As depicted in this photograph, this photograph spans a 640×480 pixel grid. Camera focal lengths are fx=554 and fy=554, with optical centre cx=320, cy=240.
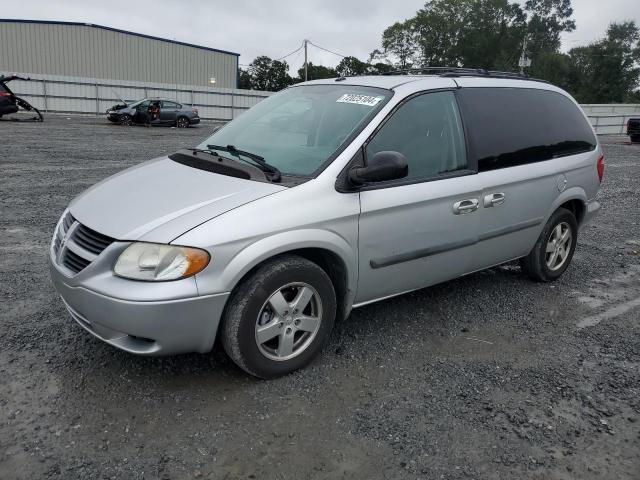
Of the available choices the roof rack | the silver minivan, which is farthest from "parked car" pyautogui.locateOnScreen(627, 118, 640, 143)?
the roof rack

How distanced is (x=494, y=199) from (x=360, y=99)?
1.24 metres

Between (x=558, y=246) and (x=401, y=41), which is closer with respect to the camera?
(x=558, y=246)

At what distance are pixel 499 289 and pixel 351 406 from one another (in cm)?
240

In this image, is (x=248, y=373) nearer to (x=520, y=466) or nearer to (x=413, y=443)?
(x=413, y=443)

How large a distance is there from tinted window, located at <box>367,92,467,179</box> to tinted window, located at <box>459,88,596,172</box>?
0.45 feet

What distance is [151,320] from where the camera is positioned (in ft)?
8.79

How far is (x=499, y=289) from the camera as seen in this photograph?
15.9ft

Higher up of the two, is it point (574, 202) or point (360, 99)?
point (360, 99)

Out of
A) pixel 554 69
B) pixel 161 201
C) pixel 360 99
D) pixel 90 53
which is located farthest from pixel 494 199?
pixel 554 69

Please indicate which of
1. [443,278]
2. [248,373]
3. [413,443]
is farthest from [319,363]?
[443,278]

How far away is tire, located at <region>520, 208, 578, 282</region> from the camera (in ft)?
15.8

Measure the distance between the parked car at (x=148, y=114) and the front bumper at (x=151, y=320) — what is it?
22.2 metres

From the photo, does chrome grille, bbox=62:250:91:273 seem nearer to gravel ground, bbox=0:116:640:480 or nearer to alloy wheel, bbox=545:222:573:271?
gravel ground, bbox=0:116:640:480

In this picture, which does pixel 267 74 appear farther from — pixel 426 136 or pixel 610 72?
pixel 426 136
